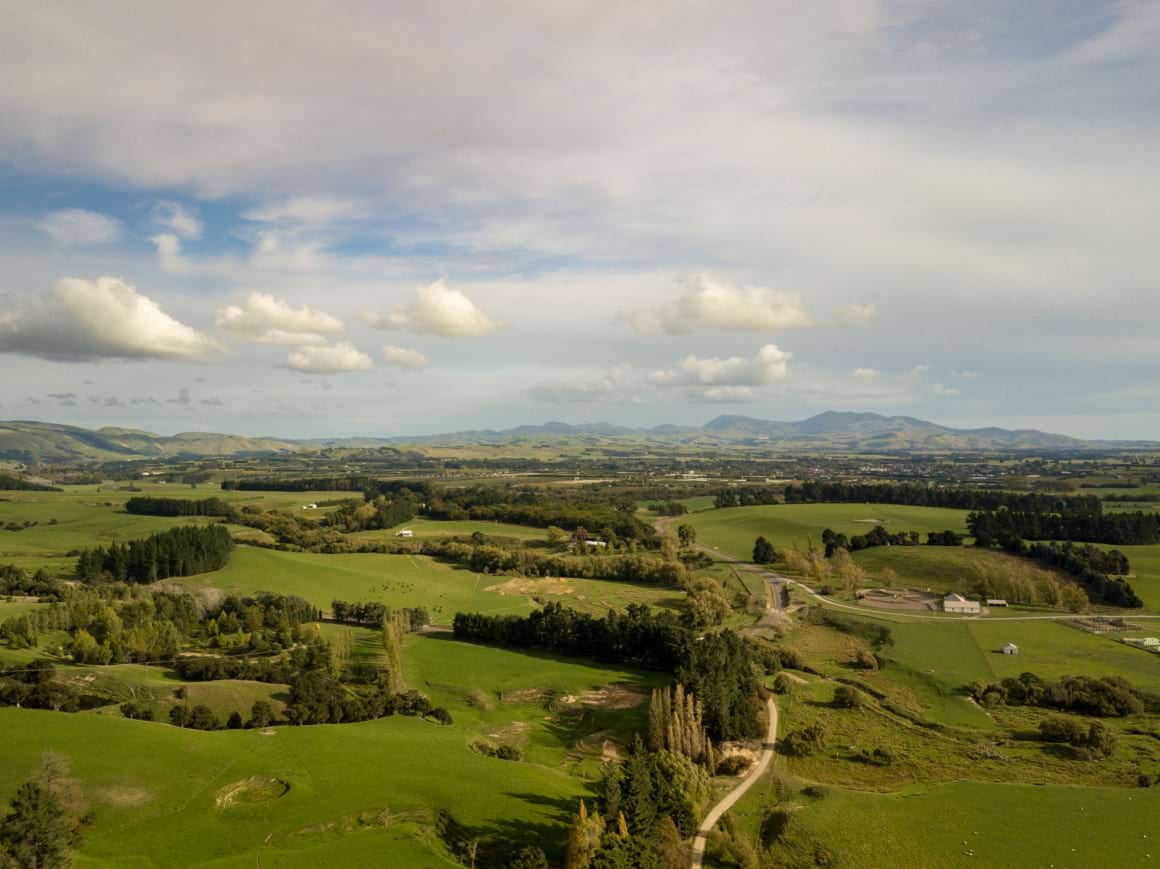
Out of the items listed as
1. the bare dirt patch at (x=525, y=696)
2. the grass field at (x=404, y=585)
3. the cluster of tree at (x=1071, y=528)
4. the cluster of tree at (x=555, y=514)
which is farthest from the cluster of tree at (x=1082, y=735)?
the cluster of tree at (x=555, y=514)

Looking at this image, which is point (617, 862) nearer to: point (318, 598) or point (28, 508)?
point (318, 598)

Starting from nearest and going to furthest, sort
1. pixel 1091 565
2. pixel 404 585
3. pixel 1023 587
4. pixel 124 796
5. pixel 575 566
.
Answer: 1. pixel 124 796
2. pixel 1023 587
3. pixel 1091 565
4. pixel 404 585
5. pixel 575 566

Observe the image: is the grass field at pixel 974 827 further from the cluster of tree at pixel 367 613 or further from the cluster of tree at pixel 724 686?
the cluster of tree at pixel 367 613

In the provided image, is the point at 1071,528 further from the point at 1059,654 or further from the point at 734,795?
the point at 734,795

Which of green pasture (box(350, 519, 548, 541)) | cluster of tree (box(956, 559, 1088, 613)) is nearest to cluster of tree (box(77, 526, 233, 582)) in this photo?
green pasture (box(350, 519, 548, 541))

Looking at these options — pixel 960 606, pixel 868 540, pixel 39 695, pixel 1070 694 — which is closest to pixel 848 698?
pixel 1070 694

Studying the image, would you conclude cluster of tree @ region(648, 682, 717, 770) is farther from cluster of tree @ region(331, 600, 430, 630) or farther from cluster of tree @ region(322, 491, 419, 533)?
cluster of tree @ region(322, 491, 419, 533)

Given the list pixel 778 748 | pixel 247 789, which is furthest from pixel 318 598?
pixel 778 748
